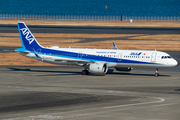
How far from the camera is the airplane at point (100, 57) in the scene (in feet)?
204

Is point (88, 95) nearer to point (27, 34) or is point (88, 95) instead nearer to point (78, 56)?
point (78, 56)

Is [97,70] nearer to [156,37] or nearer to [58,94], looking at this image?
[58,94]

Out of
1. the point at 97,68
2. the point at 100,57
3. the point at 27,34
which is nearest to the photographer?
the point at 97,68

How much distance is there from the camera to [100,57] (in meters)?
64.9

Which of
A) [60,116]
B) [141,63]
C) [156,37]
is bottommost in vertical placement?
[60,116]

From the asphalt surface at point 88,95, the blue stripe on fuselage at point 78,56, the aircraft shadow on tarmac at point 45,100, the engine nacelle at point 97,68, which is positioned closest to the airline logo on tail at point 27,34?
the blue stripe on fuselage at point 78,56

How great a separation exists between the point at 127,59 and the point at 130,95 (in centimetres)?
2009

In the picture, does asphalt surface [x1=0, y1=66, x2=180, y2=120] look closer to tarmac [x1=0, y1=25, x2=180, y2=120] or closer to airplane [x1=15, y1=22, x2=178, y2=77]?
tarmac [x1=0, y1=25, x2=180, y2=120]

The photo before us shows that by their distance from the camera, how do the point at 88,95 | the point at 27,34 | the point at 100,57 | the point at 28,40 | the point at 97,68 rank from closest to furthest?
the point at 88,95, the point at 97,68, the point at 100,57, the point at 28,40, the point at 27,34

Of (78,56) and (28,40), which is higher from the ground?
(28,40)

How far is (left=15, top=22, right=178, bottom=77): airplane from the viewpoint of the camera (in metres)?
62.0

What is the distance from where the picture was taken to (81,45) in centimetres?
10975

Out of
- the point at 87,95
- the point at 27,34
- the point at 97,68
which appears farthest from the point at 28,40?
the point at 87,95

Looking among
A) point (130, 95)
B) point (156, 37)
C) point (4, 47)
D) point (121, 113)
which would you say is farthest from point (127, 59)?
point (156, 37)
